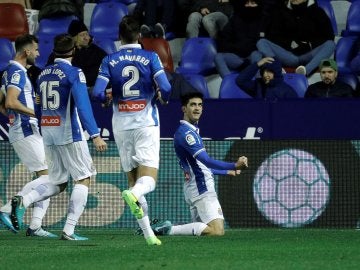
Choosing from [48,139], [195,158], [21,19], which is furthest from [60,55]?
[21,19]

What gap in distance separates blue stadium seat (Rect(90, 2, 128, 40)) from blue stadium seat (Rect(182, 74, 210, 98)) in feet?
7.39

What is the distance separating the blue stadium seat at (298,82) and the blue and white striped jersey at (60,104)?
503 cm

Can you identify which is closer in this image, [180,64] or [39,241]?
[39,241]

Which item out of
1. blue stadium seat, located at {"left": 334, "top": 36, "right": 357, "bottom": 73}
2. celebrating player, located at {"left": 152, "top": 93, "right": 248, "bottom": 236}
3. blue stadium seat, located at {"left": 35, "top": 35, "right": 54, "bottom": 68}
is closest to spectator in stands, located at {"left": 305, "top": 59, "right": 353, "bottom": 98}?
blue stadium seat, located at {"left": 334, "top": 36, "right": 357, "bottom": 73}

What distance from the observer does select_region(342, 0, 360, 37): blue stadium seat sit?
57.3 ft

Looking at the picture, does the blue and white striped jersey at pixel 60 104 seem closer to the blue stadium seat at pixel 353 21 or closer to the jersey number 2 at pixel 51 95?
the jersey number 2 at pixel 51 95

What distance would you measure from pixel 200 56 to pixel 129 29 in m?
6.51

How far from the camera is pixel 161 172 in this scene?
14.2 meters

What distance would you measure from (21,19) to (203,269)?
11.0 meters

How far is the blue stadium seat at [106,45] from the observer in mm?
17578

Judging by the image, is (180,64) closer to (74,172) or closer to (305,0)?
(305,0)

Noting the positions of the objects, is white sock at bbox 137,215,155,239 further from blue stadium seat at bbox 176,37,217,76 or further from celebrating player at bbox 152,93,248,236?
blue stadium seat at bbox 176,37,217,76

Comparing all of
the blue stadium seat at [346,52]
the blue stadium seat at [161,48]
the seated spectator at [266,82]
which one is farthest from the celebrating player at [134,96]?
the blue stadium seat at [346,52]

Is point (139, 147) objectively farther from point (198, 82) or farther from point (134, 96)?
point (198, 82)
